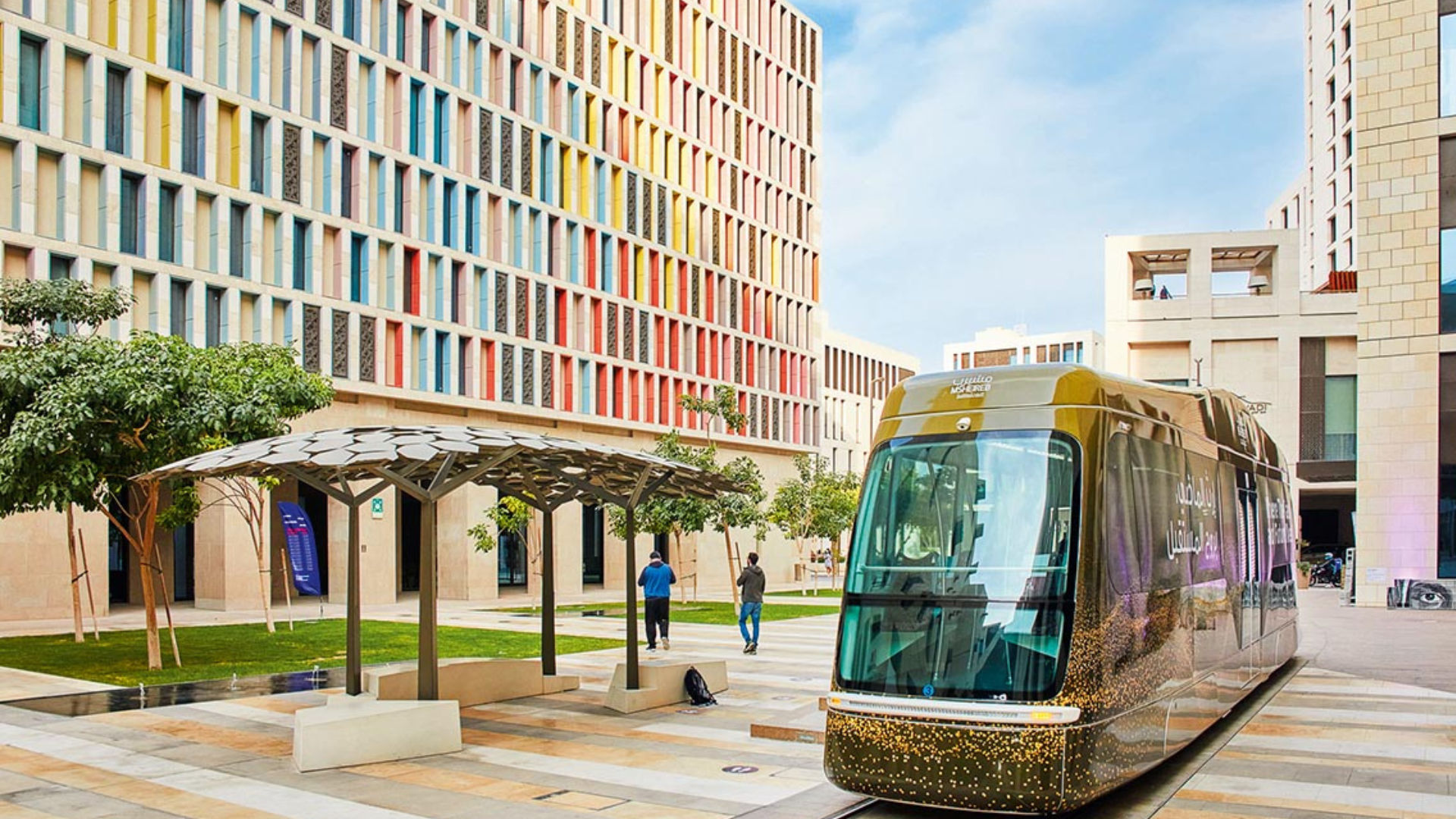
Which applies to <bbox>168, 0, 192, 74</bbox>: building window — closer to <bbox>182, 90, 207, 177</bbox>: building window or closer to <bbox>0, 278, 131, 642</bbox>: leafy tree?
<bbox>182, 90, 207, 177</bbox>: building window

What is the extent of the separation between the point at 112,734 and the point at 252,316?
84.5 ft

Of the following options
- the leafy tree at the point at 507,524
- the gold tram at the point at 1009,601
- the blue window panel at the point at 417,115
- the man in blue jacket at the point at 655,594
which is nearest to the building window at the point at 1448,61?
the man in blue jacket at the point at 655,594

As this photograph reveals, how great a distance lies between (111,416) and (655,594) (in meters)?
9.64

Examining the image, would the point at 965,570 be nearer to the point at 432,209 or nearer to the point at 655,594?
the point at 655,594

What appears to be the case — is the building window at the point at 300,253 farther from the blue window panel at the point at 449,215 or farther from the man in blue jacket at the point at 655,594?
the man in blue jacket at the point at 655,594

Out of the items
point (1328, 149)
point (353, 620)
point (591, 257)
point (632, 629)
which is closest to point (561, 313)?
point (591, 257)

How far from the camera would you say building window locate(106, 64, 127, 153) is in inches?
1351

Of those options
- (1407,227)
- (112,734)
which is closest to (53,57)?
(112,734)

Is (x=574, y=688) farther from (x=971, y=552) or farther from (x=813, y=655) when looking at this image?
(x=971, y=552)

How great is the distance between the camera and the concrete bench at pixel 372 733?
11633mm

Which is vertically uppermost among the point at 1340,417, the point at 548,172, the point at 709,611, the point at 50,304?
the point at 548,172

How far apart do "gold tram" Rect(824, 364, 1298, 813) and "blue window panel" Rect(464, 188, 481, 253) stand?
1480 inches

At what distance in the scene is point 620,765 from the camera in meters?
11.9

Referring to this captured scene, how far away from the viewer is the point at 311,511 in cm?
4491
